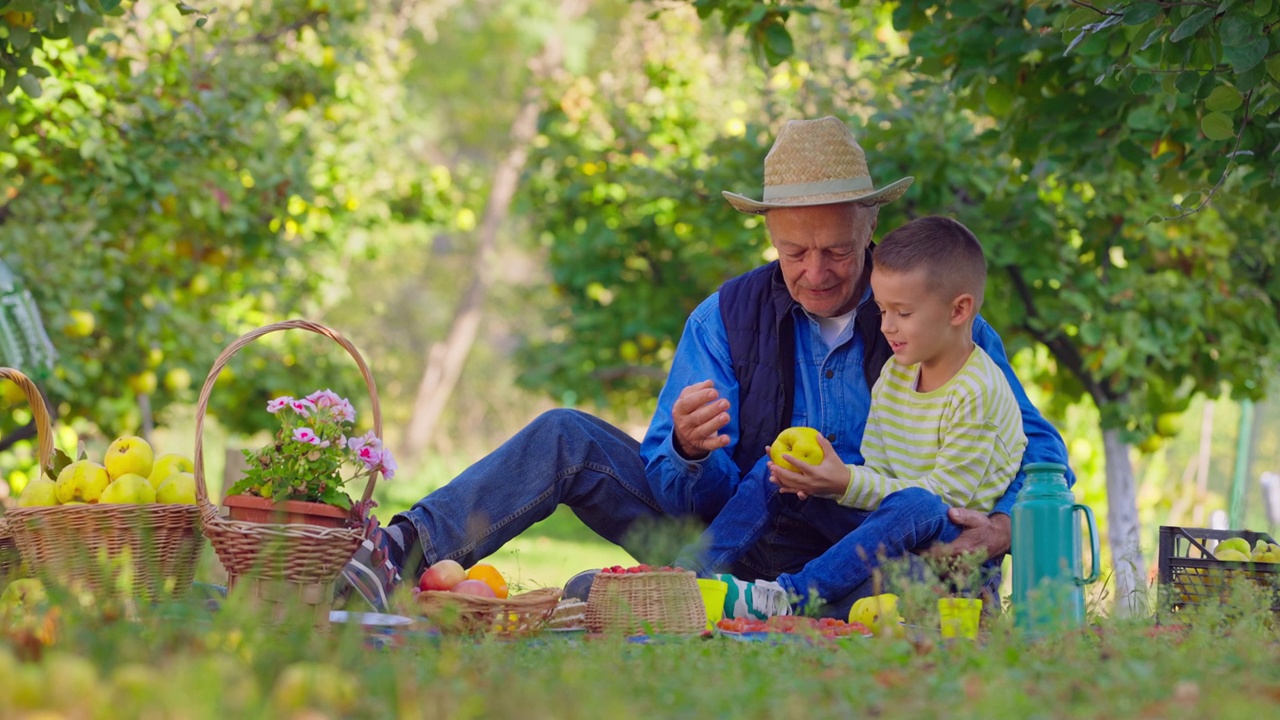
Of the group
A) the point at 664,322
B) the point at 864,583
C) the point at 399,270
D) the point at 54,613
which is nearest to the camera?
the point at 54,613

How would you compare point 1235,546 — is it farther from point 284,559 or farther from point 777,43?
point 284,559

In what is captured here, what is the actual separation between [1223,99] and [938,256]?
871 millimetres

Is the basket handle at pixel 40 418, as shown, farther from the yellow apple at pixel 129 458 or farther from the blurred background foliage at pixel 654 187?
the blurred background foliage at pixel 654 187

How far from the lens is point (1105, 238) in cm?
604

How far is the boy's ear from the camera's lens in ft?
12.9

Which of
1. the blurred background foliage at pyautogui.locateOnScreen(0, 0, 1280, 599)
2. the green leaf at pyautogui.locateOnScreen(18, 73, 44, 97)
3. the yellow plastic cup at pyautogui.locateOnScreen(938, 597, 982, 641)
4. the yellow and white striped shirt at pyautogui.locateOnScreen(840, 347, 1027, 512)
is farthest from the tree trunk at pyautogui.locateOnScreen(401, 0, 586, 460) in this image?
the yellow plastic cup at pyautogui.locateOnScreen(938, 597, 982, 641)

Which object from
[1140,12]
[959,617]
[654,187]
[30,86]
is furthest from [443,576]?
[654,187]

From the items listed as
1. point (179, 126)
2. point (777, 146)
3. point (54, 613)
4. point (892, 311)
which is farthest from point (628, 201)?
point (54, 613)

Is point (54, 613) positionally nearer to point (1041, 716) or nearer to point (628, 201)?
A: point (1041, 716)

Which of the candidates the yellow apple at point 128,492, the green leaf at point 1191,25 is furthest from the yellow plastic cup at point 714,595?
the green leaf at point 1191,25

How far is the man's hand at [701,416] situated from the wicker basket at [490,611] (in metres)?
0.81

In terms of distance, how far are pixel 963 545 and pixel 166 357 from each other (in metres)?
5.00

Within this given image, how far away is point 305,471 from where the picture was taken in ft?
10.2

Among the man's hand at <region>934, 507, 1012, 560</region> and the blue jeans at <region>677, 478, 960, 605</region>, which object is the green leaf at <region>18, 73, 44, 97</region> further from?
the man's hand at <region>934, 507, 1012, 560</region>
